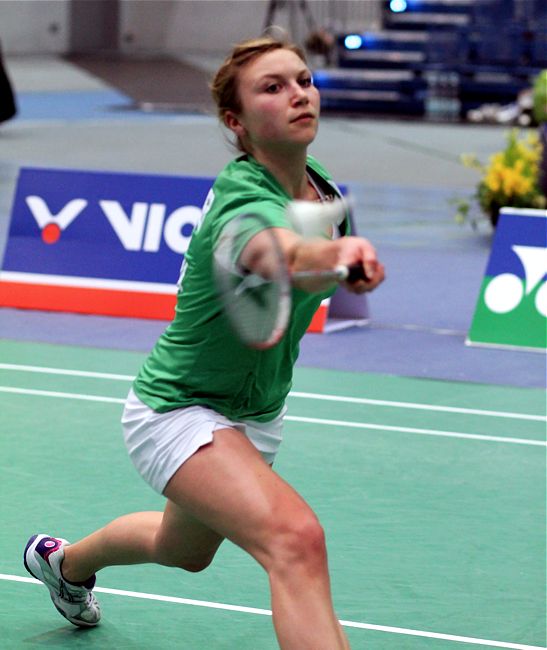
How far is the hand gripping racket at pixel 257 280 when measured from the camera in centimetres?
273

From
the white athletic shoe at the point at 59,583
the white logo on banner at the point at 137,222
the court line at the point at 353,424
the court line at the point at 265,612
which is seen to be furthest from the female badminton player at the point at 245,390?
the white logo on banner at the point at 137,222

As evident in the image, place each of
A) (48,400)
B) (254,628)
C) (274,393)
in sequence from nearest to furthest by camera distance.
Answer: (274,393) → (254,628) → (48,400)

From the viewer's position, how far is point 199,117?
69.9ft

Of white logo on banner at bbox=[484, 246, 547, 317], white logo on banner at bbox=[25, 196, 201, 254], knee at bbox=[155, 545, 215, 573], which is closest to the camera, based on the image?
knee at bbox=[155, 545, 215, 573]

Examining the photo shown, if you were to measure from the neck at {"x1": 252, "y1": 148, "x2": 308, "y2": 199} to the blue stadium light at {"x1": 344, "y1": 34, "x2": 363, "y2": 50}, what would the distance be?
67.5ft

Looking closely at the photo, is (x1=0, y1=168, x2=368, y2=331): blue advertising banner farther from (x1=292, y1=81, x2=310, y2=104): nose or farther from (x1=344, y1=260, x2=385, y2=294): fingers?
(x1=344, y1=260, x2=385, y2=294): fingers

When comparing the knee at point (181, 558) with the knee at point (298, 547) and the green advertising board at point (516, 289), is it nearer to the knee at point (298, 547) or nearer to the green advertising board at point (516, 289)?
the knee at point (298, 547)

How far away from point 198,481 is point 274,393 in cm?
33

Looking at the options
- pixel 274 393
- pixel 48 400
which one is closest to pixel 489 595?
pixel 274 393

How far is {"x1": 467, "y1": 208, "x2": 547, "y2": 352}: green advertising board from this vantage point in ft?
25.4

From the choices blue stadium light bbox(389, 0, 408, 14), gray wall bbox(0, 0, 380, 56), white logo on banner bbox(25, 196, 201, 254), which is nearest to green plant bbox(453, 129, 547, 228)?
white logo on banner bbox(25, 196, 201, 254)

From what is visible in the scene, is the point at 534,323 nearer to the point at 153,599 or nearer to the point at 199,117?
the point at 153,599

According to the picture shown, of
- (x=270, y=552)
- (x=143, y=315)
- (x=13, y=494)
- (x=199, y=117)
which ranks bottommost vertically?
(x=199, y=117)

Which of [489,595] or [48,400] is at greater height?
[489,595]
